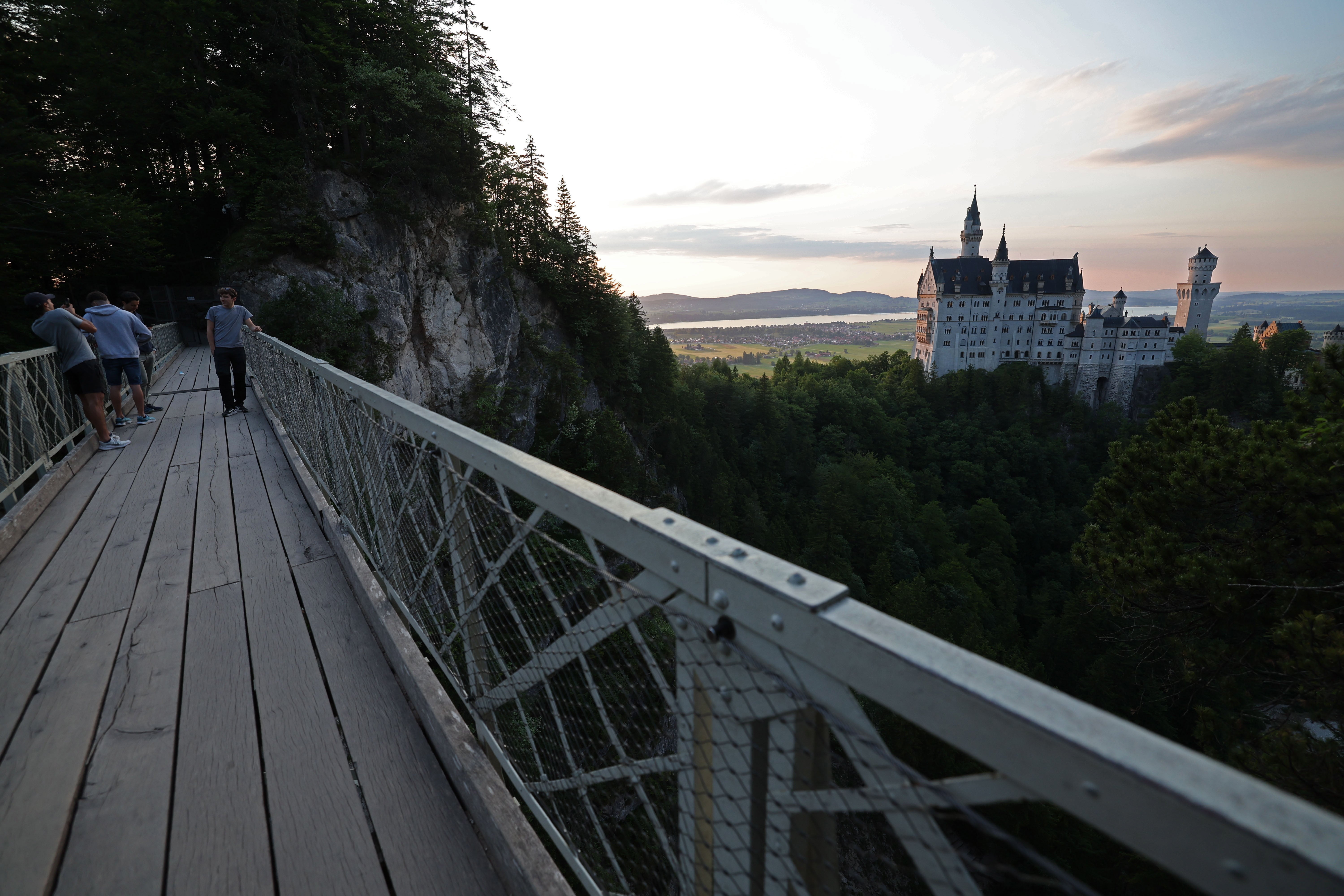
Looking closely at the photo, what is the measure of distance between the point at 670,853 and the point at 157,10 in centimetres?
2511

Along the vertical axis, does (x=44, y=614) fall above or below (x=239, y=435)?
below

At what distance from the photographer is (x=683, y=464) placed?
1578 inches

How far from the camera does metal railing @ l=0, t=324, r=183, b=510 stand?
499 centimetres

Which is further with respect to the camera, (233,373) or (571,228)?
(571,228)

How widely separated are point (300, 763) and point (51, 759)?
944mm

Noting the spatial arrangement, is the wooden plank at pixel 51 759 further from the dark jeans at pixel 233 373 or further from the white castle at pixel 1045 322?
the white castle at pixel 1045 322

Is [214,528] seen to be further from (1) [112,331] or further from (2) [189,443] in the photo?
(1) [112,331]

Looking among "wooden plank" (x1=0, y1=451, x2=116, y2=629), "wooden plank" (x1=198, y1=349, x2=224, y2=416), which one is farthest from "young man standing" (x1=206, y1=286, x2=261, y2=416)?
"wooden plank" (x1=0, y1=451, x2=116, y2=629)

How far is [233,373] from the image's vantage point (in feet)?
28.1

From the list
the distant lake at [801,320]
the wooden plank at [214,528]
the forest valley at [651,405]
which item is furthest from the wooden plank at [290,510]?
the distant lake at [801,320]

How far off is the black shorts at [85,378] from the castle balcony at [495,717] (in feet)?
7.42

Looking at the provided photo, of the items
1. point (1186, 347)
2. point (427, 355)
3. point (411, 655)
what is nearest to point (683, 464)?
point (427, 355)

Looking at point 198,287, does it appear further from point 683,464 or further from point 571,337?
point 683,464

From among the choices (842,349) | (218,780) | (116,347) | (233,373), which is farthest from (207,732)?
(842,349)
